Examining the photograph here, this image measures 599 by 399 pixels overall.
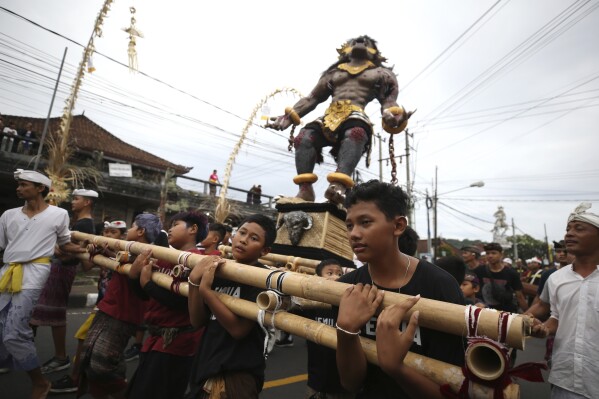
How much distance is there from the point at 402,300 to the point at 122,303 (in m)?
2.33

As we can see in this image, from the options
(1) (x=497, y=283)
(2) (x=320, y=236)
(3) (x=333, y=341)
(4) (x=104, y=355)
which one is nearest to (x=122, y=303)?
(4) (x=104, y=355)

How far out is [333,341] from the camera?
51.9 inches

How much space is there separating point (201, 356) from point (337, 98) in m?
3.30

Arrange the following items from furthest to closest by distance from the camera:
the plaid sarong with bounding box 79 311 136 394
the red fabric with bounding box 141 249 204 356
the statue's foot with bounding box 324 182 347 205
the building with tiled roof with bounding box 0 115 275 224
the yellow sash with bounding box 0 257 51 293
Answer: the building with tiled roof with bounding box 0 115 275 224 → the statue's foot with bounding box 324 182 347 205 → the yellow sash with bounding box 0 257 51 293 → the plaid sarong with bounding box 79 311 136 394 → the red fabric with bounding box 141 249 204 356

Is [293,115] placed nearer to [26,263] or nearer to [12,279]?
[26,263]

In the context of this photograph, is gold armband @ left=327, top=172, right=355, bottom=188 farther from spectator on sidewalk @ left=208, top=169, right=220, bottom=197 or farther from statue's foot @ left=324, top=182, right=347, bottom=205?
spectator on sidewalk @ left=208, top=169, right=220, bottom=197

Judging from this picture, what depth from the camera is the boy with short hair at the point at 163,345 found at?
7.40 ft

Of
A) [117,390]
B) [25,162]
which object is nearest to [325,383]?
[117,390]

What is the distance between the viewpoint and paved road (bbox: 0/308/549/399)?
309 centimetres

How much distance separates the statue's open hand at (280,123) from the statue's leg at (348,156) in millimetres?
745

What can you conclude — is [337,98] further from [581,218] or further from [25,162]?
[25,162]

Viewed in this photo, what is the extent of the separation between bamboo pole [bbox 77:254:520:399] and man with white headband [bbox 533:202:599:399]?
1375 mm

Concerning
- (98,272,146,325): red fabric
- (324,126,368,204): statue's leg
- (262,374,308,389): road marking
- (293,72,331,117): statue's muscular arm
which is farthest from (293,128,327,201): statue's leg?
(98,272,146,325): red fabric

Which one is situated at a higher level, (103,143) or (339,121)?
(103,143)
